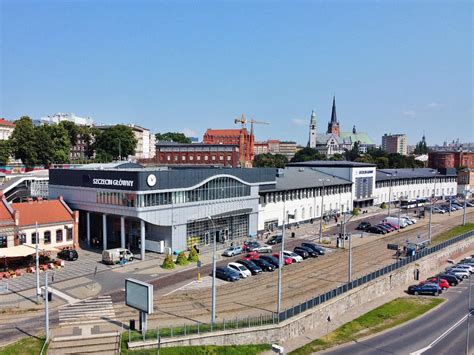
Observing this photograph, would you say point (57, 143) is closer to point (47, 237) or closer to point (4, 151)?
point (4, 151)

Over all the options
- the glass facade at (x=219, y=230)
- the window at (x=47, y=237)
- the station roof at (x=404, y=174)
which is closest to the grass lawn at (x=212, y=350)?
the glass facade at (x=219, y=230)

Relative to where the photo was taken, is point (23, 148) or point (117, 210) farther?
point (23, 148)

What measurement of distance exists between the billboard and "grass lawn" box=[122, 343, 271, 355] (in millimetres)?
2884

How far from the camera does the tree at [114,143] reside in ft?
443

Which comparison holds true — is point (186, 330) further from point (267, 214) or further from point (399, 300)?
point (267, 214)

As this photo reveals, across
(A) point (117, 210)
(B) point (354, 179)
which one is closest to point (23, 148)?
(A) point (117, 210)

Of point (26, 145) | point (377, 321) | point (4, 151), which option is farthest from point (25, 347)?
point (4, 151)

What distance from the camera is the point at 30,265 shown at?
161ft

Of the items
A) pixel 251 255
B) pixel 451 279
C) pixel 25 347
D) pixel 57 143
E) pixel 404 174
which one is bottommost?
pixel 451 279

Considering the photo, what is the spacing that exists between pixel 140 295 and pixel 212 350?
22.3ft

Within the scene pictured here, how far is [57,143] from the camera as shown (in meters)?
117

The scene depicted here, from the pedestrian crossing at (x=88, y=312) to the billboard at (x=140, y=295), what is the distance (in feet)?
13.1

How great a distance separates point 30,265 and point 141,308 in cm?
2419

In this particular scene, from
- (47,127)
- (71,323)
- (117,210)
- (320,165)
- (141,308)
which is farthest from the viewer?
(47,127)
